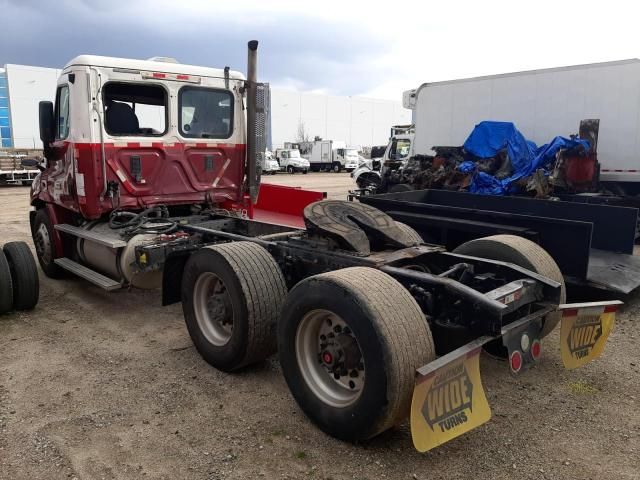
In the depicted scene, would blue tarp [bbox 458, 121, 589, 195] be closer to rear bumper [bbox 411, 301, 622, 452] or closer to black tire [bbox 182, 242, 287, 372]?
rear bumper [bbox 411, 301, 622, 452]

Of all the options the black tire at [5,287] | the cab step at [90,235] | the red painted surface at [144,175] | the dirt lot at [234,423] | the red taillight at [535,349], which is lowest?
the dirt lot at [234,423]

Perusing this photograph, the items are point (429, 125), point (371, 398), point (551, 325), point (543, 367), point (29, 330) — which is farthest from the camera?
point (429, 125)

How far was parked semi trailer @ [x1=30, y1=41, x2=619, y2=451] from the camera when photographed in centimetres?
291

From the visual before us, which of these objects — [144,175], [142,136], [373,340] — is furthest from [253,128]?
[373,340]

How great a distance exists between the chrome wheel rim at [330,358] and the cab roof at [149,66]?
396cm

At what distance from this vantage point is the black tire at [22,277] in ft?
18.2

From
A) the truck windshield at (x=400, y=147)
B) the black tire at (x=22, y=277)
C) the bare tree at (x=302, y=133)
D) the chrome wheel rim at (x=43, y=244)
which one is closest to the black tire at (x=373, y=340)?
the black tire at (x=22, y=277)

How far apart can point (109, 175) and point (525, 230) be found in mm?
4519

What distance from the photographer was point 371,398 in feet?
9.38

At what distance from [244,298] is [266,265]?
35 centimetres

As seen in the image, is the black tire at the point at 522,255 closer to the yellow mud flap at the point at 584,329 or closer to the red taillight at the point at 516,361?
the yellow mud flap at the point at 584,329

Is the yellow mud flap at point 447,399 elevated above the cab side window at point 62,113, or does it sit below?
below

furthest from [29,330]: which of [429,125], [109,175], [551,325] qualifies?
[429,125]

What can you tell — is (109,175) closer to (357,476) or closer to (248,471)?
(248,471)
